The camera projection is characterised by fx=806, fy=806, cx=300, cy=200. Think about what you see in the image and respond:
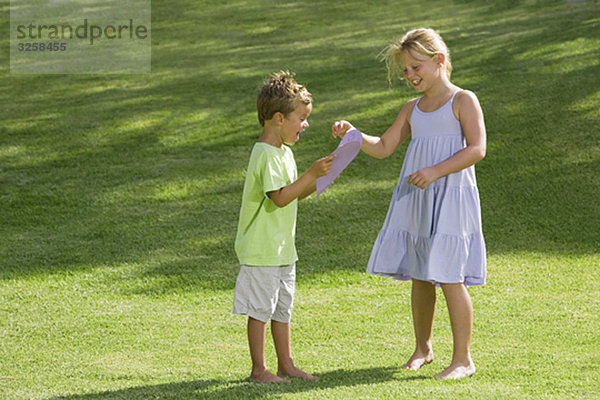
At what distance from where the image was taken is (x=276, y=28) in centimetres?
1518

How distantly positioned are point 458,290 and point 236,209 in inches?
171

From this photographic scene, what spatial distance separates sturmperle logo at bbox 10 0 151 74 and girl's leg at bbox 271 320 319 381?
9.80 m

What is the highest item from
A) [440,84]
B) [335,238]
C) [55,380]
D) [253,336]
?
[440,84]

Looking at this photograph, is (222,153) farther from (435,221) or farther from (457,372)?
(457,372)

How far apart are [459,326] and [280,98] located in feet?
4.13

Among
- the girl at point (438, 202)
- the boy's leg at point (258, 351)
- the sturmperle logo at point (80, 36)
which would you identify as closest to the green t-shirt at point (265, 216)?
the boy's leg at point (258, 351)

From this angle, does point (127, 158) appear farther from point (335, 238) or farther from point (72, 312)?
point (72, 312)

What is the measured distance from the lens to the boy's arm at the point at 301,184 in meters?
3.24

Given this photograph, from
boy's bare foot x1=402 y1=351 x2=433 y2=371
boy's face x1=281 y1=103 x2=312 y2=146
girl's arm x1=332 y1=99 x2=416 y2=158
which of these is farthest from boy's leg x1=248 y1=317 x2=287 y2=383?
girl's arm x1=332 y1=99 x2=416 y2=158

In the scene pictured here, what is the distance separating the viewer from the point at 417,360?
12.4 ft

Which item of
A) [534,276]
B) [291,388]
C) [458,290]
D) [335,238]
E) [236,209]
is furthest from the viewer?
[236,209]

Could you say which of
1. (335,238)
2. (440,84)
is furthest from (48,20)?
(440,84)

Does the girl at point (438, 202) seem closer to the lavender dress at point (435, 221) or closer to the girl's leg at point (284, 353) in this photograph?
the lavender dress at point (435, 221)

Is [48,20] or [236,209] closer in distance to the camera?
[236,209]
